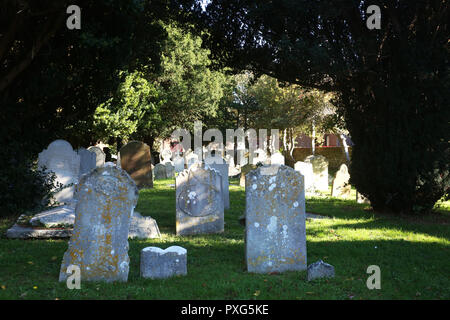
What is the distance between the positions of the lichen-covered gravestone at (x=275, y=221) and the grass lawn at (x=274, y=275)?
0.25 metres

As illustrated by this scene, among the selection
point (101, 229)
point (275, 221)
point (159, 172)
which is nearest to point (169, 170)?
point (159, 172)

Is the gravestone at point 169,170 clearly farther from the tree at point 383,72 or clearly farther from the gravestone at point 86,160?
the tree at point 383,72

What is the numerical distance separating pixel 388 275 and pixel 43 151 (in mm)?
9579

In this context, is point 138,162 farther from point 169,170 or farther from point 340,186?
point 340,186

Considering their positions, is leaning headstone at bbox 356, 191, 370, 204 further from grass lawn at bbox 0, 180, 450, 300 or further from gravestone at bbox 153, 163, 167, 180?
gravestone at bbox 153, 163, 167, 180

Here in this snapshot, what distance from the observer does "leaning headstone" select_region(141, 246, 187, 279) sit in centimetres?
551

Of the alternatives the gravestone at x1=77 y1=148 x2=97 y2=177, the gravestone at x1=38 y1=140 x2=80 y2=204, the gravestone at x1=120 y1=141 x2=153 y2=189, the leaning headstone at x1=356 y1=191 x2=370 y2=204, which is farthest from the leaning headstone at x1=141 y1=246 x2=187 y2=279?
the gravestone at x1=120 y1=141 x2=153 y2=189

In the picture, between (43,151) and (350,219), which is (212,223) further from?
(43,151)

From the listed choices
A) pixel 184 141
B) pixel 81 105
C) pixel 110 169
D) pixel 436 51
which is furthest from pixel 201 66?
pixel 110 169

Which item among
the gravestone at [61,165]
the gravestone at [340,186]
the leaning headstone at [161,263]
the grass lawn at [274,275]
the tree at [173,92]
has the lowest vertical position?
the grass lawn at [274,275]

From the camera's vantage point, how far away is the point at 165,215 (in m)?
10.9

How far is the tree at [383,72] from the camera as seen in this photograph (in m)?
10.3

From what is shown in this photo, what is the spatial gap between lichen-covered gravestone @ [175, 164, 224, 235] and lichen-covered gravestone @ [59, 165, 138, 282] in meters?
3.58

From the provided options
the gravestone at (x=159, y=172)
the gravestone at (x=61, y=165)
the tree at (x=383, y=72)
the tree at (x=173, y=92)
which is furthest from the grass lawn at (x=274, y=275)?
the tree at (x=173, y=92)
